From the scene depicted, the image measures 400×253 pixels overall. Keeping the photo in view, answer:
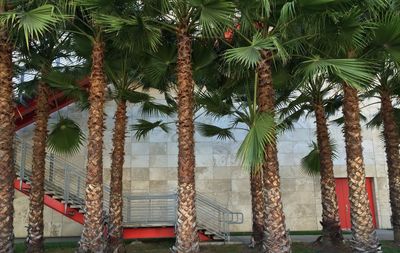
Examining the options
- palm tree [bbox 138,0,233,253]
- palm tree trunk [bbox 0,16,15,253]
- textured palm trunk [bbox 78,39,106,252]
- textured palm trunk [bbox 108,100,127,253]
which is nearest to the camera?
palm tree [bbox 138,0,233,253]

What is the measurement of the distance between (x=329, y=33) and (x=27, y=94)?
9177mm

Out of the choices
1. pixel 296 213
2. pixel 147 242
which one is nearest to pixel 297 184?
pixel 296 213

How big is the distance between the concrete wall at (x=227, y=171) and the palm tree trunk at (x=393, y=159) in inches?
259

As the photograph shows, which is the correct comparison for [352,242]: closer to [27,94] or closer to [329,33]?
[329,33]

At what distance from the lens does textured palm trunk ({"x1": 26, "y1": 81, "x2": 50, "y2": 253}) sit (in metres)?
10.8

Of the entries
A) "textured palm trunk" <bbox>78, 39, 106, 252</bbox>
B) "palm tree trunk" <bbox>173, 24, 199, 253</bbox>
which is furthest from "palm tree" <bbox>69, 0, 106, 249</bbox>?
"palm tree trunk" <bbox>173, 24, 199, 253</bbox>

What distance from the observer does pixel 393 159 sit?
12227 mm

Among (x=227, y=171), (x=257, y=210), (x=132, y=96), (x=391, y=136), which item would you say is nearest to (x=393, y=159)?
(x=391, y=136)

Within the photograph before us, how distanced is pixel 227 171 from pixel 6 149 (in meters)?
11.3

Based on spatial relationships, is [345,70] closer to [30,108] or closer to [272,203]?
[272,203]

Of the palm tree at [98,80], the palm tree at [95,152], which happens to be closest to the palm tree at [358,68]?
the palm tree at [98,80]

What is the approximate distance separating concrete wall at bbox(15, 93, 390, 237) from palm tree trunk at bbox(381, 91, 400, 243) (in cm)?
658

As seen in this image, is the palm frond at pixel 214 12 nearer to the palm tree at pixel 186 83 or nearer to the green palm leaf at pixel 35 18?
the palm tree at pixel 186 83

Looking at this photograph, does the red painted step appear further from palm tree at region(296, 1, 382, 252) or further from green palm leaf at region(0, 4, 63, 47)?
palm tree at region(296, 1, 382, 252)
